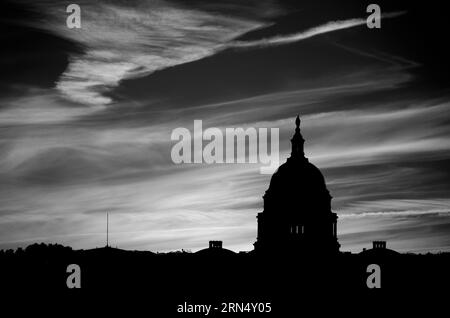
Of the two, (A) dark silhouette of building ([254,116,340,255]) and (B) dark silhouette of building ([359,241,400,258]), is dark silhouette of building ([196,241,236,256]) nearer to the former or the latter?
(A) dark silhouette of building ([254,116,340,255])

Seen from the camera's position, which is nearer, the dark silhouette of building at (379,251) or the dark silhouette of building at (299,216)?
the dark silhouette of building at (299,216)

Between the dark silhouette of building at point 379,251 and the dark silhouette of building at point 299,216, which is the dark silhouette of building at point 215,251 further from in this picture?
the dark silhouette of building at point 379,251

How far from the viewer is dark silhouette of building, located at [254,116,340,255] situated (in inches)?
4732

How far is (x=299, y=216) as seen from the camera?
121 m

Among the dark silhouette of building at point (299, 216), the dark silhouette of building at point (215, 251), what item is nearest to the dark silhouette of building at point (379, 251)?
the dark silhouette of building at point (299, 216)

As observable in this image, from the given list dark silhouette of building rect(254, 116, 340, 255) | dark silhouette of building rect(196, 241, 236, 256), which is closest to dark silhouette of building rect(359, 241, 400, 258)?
dark silhouette of building rect(254, 116, 340, 255)

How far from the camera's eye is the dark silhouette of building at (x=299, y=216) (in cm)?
12019

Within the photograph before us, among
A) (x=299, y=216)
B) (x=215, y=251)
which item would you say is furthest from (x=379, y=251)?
(x=215, y=251)

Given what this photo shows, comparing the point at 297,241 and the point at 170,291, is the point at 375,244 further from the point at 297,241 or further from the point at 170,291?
the point at 170,291
